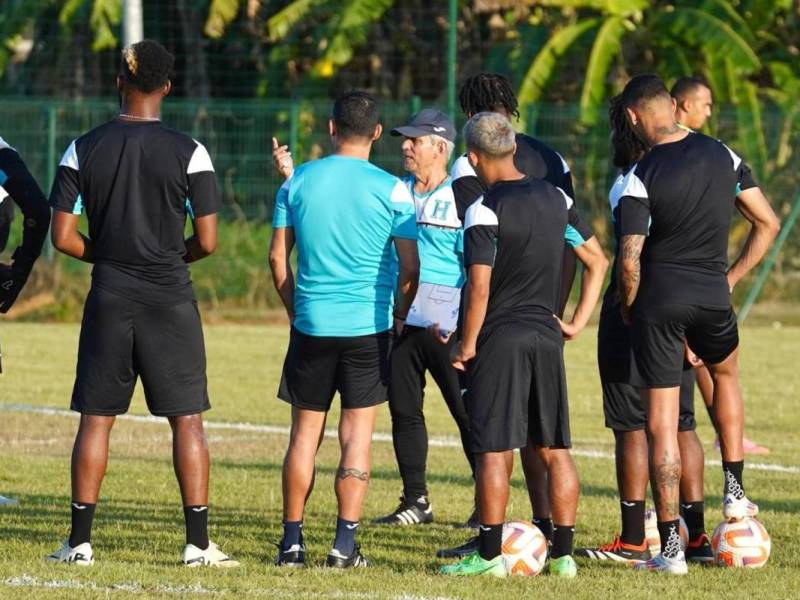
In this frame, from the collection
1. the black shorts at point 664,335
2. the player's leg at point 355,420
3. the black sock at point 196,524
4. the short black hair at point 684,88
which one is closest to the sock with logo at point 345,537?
the player's leg at point 355,420

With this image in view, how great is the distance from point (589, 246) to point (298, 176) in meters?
1.43

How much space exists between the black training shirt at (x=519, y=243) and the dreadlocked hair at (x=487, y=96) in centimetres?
95

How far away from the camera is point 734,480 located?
7980 millimetres

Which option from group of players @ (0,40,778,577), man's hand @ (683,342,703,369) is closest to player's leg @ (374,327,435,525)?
group of players @ (0,40,778,577)

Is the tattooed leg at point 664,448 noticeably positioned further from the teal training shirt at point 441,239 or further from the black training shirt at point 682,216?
the teal training shirt at point 441,239

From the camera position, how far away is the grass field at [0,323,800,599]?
6973 mm

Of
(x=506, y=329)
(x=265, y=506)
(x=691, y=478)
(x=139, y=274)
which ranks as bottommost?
(x=265, y=506)

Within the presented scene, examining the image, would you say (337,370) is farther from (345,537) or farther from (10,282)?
(10,282)

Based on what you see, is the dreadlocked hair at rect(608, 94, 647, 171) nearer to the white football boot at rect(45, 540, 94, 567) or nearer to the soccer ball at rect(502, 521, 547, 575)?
the soccer ball at rect(502, 521, 547, 575)

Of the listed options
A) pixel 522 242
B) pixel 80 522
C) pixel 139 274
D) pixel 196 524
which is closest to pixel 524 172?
pixel 522 242

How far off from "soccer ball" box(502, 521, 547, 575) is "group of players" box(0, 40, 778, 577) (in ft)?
0.22

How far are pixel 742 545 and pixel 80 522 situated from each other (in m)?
2.99

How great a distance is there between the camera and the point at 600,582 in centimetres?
720

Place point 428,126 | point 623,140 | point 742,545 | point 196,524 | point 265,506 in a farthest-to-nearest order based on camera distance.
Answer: point 265,506
point 428,126
point 623,140
point 742,545
point 196,524
